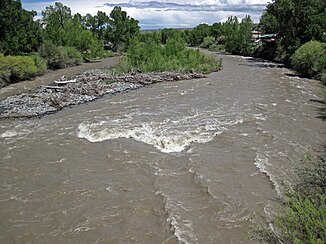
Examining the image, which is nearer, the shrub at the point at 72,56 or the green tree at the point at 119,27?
the shrub at the point at 72,56

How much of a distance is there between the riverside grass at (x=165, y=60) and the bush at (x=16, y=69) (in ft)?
31.5

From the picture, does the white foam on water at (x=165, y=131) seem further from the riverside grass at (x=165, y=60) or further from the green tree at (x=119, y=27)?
the green tree at (x=119, y=27)

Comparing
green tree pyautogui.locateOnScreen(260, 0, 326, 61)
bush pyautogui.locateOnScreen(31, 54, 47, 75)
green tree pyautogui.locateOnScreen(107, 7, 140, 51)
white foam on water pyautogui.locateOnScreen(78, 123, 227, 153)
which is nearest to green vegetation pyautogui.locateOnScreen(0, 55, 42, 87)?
bush pyautogui.locateOnScreen(31, 54, 47, 75)

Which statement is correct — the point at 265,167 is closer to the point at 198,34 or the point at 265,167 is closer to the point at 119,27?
the point at 119,27

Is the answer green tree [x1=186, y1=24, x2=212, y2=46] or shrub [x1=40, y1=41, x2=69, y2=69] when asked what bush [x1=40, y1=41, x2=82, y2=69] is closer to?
shrub [x1=40, y1=41, x2=69, y2=69]

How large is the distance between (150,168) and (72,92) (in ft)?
55.5

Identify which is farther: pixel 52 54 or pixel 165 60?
pixel 52 54

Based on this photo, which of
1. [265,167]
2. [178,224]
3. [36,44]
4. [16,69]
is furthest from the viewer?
[36,44]

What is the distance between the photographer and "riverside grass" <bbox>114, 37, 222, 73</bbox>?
39219 mm

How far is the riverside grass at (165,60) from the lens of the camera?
39.2 m

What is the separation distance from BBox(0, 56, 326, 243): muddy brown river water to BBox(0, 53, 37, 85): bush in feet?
45.4

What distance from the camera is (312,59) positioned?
1387 inches

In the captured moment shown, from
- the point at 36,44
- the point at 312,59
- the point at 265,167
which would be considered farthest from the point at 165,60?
the point at 265,167

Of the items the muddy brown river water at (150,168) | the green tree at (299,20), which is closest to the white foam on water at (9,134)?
the muddy brown river water at (150,168)
